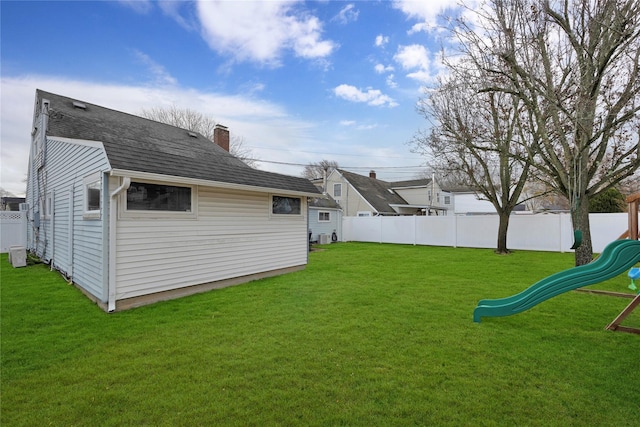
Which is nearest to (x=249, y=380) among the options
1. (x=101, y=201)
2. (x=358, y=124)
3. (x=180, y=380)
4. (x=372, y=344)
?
(x=180, y=380)

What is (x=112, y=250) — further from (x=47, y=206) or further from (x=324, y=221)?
(x=324, y=221)

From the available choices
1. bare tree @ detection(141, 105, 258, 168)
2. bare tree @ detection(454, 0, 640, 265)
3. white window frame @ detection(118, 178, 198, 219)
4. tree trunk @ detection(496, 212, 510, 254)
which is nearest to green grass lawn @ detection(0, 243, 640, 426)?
white window frame @ detection(118, 178, 198, 219)

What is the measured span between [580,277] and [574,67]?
602 cm

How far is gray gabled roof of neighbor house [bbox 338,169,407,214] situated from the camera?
22.7 m

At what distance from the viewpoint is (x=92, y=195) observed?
5.72 meters

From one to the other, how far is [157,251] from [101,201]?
3.90 ft

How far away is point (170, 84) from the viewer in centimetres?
1412

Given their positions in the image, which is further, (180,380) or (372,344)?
(372,344)

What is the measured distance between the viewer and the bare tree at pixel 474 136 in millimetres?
10695

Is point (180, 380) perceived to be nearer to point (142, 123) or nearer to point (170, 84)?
point (142, 123)

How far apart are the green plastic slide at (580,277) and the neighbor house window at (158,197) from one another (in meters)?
5.40

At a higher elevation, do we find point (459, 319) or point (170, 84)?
point (170, 84)

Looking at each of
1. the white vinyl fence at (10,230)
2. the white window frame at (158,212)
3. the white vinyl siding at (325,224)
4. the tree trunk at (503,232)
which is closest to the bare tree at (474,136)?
the tree trunk at (503,232)

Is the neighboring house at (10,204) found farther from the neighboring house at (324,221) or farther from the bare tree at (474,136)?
the bare tree at (474,136)
